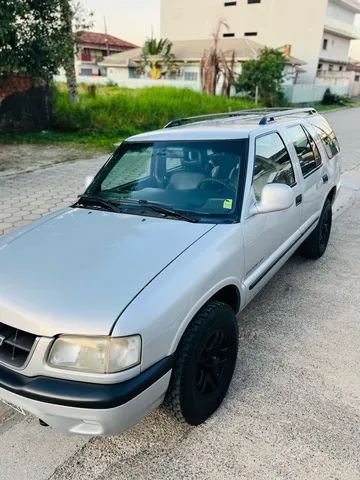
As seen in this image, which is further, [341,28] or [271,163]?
[341,28]

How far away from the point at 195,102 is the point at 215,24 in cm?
3379

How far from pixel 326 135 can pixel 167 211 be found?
117 inches

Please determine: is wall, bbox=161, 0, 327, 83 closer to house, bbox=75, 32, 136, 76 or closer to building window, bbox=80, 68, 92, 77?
house, bbox=75, 32, 136, 76

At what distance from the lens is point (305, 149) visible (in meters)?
4.00

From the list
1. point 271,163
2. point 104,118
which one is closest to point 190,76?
point 104,118

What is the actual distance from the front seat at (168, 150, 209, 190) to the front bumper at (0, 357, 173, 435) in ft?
4.65

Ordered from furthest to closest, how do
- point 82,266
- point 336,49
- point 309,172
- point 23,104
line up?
point 336,49, point 23,104, point 309,172, point 82,266

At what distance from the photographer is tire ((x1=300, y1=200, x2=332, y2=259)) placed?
4362 millimetres

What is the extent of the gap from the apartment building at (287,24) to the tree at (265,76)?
675 inches

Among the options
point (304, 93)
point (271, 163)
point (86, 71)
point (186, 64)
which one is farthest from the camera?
point (86, 71)

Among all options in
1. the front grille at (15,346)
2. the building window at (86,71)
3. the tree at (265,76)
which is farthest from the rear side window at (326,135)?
the building window at (86,71)

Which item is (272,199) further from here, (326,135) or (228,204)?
(326,135)

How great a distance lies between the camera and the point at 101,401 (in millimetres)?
1745

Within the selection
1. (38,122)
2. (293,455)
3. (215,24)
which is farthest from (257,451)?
(215,24)
